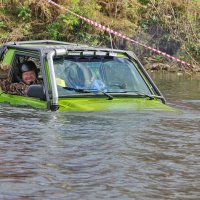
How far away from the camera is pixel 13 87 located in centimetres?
984

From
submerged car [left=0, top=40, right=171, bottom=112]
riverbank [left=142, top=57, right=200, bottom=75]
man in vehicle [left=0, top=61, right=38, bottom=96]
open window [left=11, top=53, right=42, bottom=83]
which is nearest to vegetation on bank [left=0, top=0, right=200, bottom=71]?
riverbank [left=142, top=57, right=200, bottom=75]

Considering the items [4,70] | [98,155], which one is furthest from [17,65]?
[98,155]

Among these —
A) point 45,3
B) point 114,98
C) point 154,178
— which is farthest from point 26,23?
point 154,178

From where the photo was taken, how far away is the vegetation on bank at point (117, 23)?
68.9ft

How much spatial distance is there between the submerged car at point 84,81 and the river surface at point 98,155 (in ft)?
0.64

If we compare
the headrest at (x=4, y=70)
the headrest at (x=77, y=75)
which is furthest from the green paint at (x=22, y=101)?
the headrest at (x=77, y=75)

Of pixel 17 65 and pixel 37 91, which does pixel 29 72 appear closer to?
pixel 17 65

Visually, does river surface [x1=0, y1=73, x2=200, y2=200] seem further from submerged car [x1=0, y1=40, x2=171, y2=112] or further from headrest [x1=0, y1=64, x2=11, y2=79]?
headrest [x1=0, y1=64, x2=11, y2=79]

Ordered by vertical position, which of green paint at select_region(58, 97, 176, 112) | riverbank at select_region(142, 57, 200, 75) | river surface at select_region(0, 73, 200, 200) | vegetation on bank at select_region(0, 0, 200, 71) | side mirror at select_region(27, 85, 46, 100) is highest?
vegetation on bank at select_region(0, 0, 200, 71)

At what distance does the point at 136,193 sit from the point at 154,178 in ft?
1.62

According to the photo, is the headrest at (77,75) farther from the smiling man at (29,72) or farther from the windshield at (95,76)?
the smiling man at (29,72)

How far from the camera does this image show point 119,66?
9.77 metres

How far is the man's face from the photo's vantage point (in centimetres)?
985

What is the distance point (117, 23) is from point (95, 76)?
12569 mm
